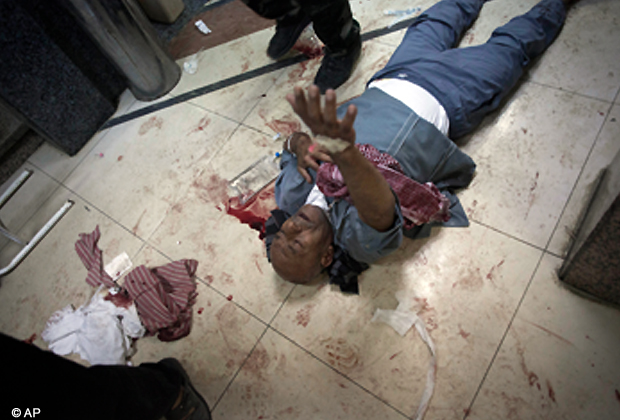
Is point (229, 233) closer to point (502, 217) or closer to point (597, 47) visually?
point (502, 217)

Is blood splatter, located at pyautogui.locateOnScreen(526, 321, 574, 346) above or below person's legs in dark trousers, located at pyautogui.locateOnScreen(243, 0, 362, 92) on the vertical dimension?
below

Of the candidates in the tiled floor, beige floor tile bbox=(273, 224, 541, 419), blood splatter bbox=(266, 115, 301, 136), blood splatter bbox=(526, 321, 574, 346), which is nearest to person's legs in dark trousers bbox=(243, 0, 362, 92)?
the tiled floor

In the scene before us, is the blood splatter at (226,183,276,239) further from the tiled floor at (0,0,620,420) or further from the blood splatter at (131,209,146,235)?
the blood splatter at (131,209,146,235)

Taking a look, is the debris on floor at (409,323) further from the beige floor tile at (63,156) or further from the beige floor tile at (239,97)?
the beige floor tile at (63,156)

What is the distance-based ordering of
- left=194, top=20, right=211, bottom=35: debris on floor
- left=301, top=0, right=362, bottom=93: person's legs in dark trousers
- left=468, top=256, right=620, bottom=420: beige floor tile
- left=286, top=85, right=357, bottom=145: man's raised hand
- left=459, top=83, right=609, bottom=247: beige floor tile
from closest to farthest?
left=286, top=85, right=357, bottom=145: man's raised hand
left=468, top=256, right=620, bottom=420: beige floor tile
left=459, top=83, right=609, bottom=247: beige floor tile
left=301, top=0, right=362, bottom=93: person's legs in dark trousers
left=194, top=20, right=211, bottom=35: debris on floor

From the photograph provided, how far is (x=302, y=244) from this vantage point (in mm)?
1096

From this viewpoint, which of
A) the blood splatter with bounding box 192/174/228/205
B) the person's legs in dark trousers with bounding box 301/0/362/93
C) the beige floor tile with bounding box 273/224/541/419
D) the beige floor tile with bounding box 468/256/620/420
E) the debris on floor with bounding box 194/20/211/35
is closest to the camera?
the beige floor tile with bounding box 468/256/620/420

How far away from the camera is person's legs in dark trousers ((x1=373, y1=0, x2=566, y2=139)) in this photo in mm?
1264

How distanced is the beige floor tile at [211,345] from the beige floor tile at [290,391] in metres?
0.05

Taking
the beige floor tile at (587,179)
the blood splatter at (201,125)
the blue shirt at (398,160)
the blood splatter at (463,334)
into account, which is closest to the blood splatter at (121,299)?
the blue shirt at (398,160)

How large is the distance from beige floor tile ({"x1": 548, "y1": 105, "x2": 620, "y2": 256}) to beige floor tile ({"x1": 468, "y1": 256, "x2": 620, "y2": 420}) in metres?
0.15

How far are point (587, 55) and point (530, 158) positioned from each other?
562 millimetres

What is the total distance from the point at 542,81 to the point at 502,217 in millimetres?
662

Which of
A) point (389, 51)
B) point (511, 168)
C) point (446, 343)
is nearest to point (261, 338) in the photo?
point (446, 343)
